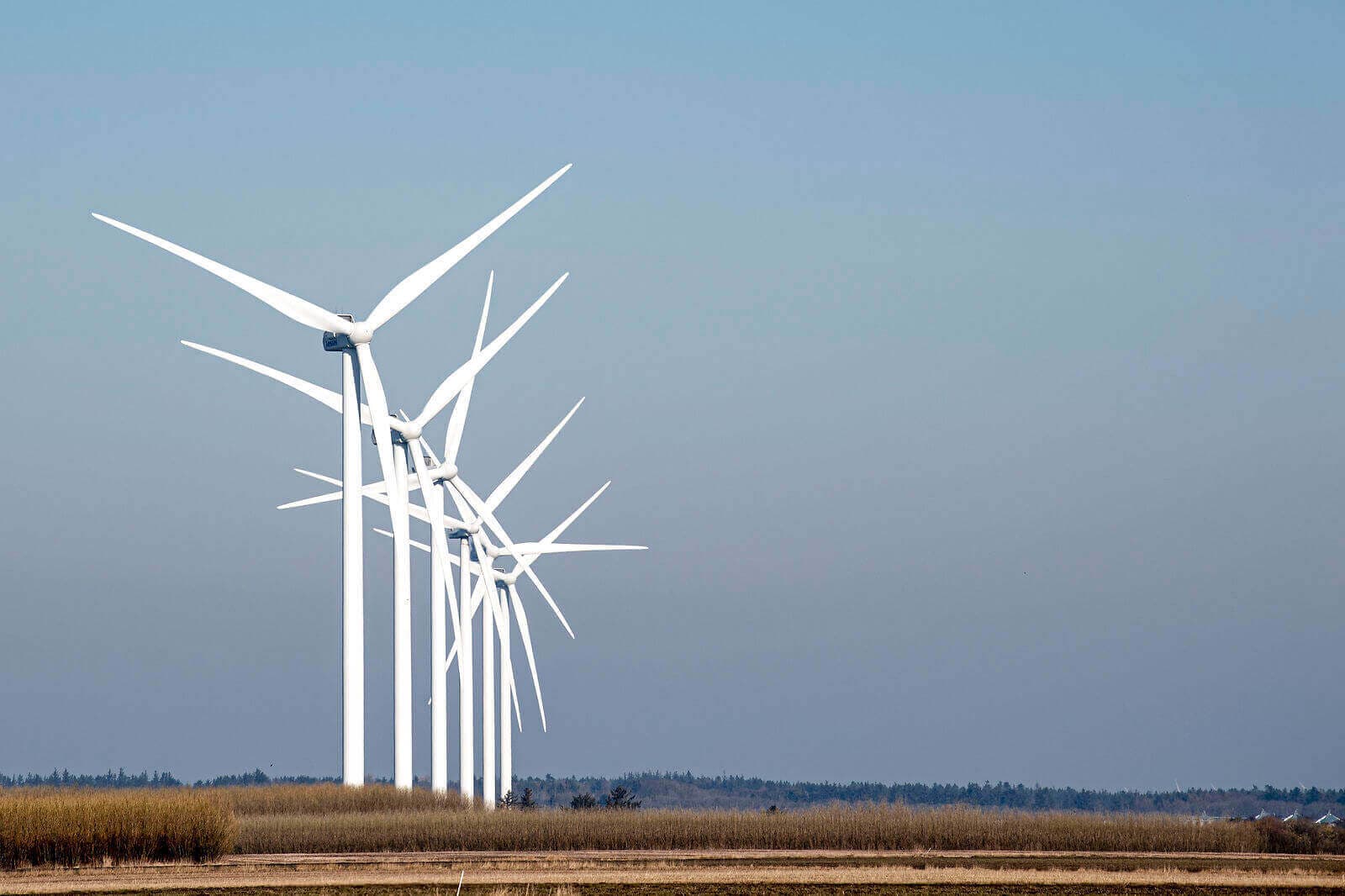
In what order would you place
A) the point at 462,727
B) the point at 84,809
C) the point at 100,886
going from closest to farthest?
the point at 100,886
the point at 84,809
the point at 462,727

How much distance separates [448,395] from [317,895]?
41.2 metres

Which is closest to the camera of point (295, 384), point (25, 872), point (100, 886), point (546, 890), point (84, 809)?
point (546, 890)

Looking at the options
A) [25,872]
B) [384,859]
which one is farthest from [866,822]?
[25,872]

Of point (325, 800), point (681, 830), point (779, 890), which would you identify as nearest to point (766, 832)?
point (681, 830)

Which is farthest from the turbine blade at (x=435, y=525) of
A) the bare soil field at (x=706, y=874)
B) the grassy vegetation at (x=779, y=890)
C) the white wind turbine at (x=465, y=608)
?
the grassy vegetation at (x=779, y=890)

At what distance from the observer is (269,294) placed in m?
68.1

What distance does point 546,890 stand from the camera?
132 feet

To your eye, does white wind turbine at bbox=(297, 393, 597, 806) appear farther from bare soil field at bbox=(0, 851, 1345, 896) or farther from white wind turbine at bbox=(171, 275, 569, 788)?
bare soil field at bbox=(0, 851, 1345, 896)

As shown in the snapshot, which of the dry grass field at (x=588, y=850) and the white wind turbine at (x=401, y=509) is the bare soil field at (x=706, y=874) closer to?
the dry grass field at (x=588, y=850)

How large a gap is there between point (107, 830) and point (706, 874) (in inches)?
700

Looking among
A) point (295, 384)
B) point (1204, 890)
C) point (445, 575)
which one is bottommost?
point (1204, 890)

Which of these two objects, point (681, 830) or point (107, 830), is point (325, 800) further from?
point (107, 830)

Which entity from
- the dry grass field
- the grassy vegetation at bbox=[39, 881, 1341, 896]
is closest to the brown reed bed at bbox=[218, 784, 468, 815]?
the dry grass field

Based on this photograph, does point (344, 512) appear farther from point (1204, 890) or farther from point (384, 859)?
point (1204, 890)
